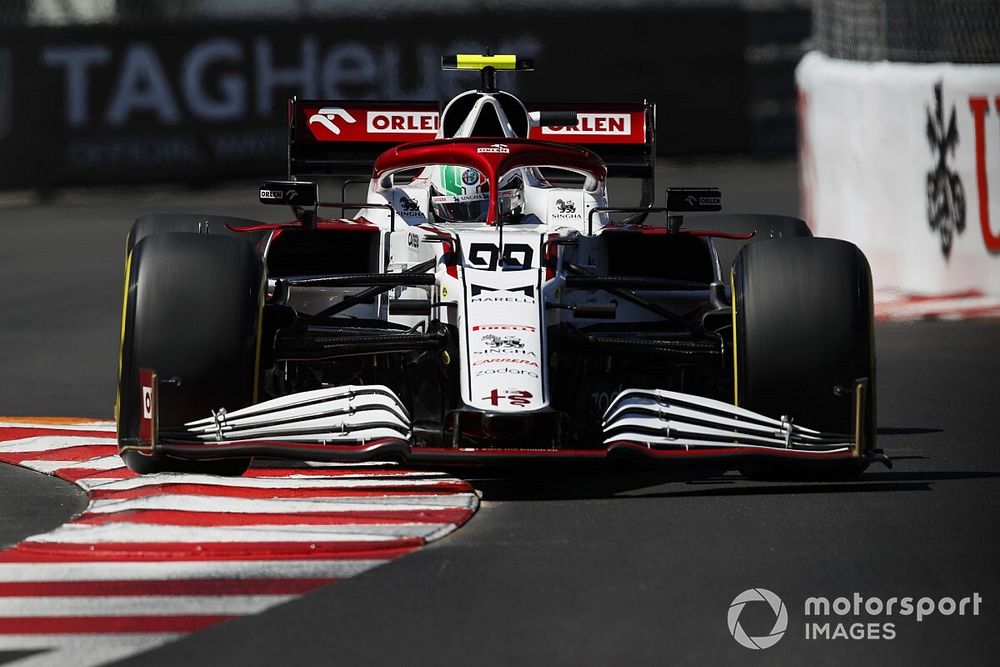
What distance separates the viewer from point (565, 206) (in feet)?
31.4

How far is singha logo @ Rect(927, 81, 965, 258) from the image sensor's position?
13.9m

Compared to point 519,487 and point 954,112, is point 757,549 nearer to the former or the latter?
point 519,487

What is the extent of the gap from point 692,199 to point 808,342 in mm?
1241

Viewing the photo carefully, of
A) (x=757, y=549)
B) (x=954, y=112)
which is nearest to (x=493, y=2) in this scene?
(x=954, y=112)

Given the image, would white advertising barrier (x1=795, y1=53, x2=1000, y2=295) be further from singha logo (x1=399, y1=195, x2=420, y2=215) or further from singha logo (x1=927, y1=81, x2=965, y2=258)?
singha logo (x1=399, y1=195, x2=420, y2=215)

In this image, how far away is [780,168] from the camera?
24562 millimetres

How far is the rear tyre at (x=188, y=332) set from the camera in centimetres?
747

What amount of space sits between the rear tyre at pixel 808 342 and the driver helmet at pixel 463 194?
6.19 feet

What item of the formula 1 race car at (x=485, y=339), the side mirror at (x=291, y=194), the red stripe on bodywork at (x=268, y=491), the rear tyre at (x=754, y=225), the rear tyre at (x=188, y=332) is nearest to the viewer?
the formula 1 race car at (x=485, y=339)

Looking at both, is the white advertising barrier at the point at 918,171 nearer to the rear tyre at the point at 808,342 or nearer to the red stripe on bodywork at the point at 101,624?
the rear tyre at the point at 808,342

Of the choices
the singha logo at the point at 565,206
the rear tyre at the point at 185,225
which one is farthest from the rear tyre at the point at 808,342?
the rear tyre at the point at 185,225

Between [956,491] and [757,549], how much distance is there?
4.69 ft

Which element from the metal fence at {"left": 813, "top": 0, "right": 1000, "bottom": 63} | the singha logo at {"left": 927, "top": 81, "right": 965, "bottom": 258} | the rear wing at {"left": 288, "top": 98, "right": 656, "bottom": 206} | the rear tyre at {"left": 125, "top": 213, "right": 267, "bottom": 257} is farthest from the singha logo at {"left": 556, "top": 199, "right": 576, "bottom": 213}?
the metal fence at {"left": 813, "top": 0, "right": 1000, "bottom": 63}

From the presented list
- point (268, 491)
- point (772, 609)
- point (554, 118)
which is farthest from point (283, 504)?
point (554, 118)
